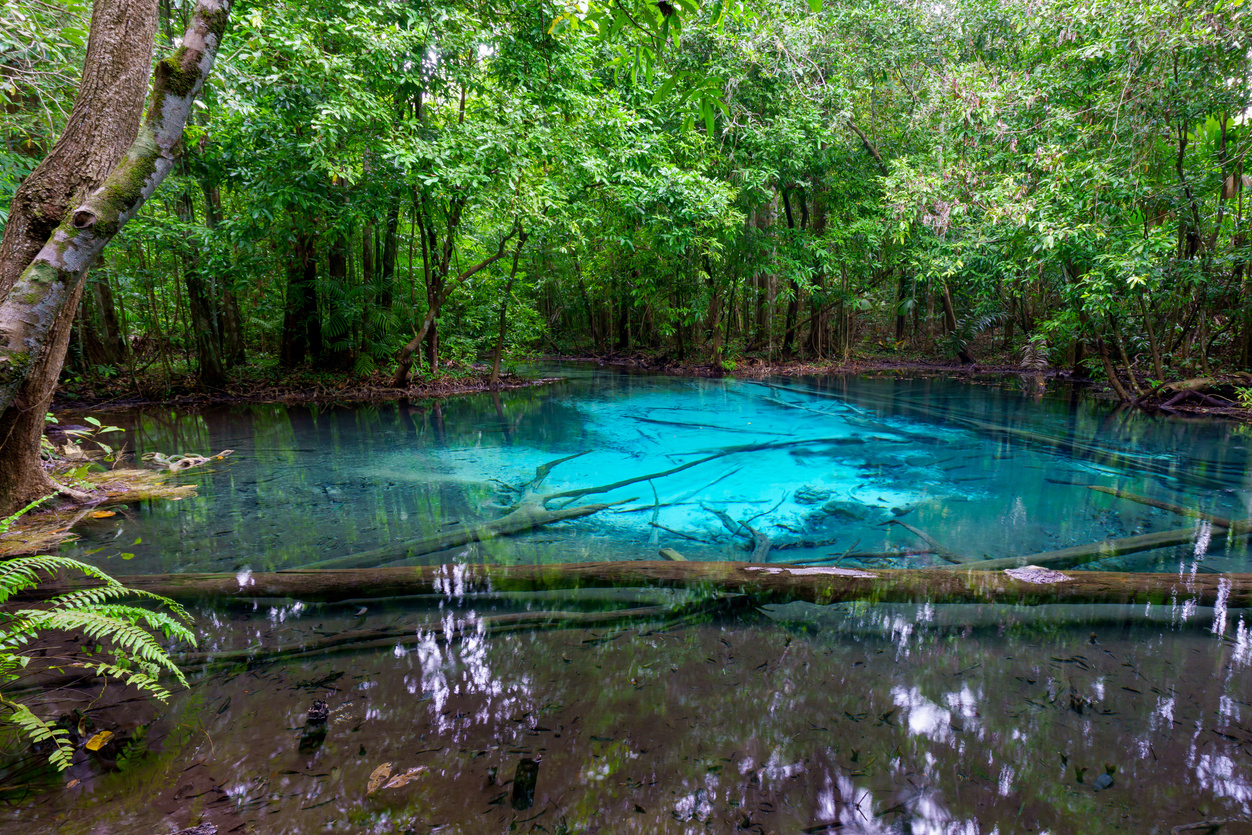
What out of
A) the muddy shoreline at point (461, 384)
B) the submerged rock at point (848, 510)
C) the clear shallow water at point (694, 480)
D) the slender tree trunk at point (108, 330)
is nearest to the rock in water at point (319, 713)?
the clear shallow water at point (694, 480)

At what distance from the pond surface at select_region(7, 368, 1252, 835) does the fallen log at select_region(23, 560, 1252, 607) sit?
3.2 inches

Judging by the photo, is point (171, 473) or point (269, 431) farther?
point (269, 431)

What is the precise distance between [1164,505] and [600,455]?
16.8 feet

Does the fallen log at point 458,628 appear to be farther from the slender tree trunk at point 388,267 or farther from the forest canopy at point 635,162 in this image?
the slender tree trunk at point 388,267

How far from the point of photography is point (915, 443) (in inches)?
284

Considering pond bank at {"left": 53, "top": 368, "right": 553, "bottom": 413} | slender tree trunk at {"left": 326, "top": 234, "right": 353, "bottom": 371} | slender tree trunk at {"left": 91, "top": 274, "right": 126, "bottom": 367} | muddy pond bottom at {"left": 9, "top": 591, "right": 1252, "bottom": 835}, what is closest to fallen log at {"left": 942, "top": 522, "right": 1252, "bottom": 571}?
muddy pond bottom at {"left": 9, "top": 591, "right": 1252, "bottom": 835}

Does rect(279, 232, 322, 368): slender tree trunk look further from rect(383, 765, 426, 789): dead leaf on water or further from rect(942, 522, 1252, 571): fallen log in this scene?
rect(942, 522, 1252, 571): fallen log

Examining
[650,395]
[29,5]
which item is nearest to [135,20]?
[29,5]

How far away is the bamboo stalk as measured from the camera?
13.8 feet

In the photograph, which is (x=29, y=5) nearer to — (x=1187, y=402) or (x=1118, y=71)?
(x=1118, y=71)

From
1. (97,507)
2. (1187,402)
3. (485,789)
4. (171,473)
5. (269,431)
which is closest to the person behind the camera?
(485,789)

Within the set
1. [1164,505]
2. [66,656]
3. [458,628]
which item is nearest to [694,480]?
[458,628]

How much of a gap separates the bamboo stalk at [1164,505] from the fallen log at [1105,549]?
0.15m

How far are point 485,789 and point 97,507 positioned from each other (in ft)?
14.4
